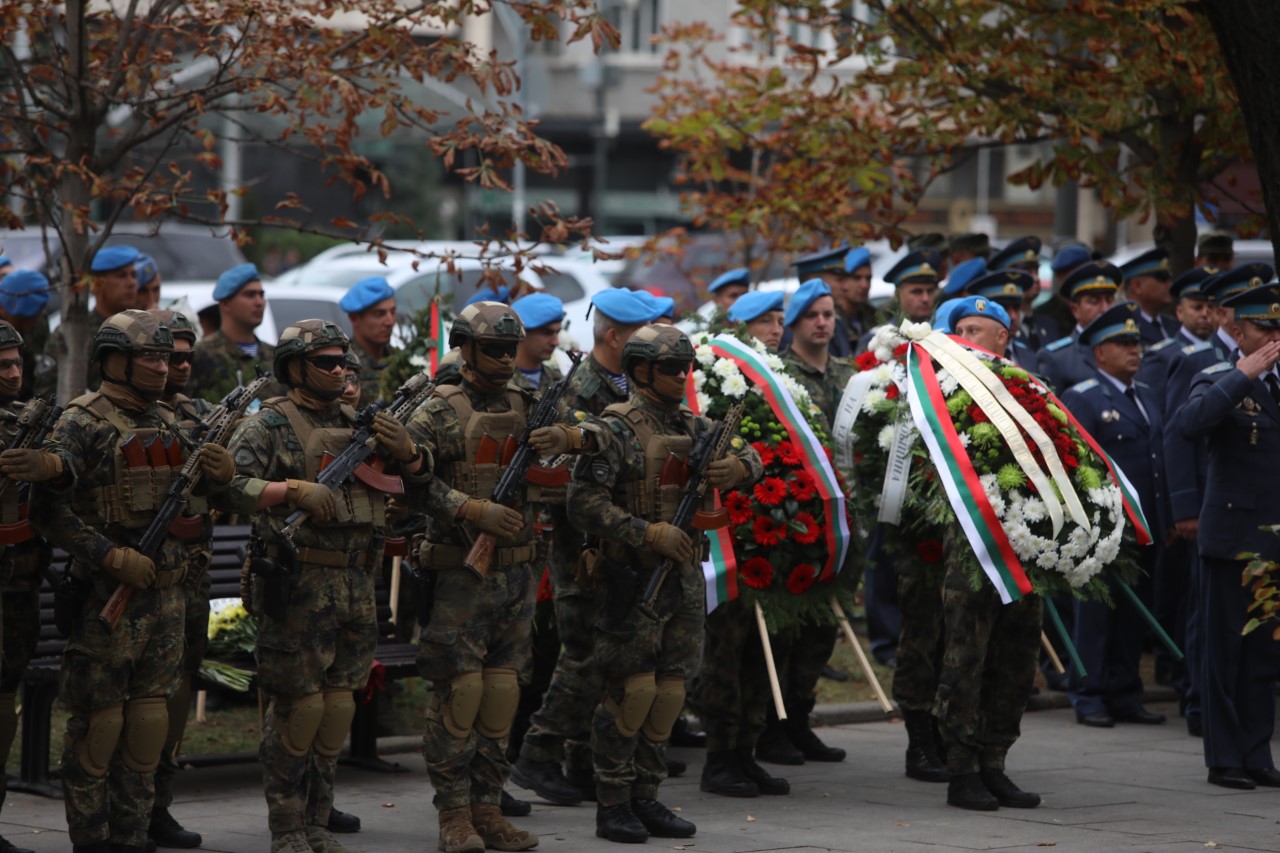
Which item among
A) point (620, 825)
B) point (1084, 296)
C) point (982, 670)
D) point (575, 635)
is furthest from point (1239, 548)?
point (620, 825)

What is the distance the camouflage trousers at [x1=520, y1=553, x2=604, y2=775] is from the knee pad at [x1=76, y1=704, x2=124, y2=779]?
2281 mm

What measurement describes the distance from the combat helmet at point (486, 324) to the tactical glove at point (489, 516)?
70 centimetres

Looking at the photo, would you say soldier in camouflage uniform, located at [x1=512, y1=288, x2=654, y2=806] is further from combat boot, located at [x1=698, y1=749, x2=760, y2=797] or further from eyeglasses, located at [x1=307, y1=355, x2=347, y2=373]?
eyeglasses, located at [x1=307, y1=355, x2=347, y2=373]

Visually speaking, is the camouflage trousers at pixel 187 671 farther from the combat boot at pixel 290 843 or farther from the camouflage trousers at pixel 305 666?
the combat boot at pixel 290 843

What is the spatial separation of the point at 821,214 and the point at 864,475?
4823 millimetres

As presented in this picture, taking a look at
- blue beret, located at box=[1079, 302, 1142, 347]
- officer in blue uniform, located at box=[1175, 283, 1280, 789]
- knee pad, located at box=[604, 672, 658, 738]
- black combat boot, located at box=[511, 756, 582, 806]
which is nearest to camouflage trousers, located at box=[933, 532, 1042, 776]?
officer in blue uniform, located at box=[1175, 283, 1280, 789]

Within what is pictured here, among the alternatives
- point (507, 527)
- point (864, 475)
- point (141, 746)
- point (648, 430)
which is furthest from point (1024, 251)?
point (141, 746)

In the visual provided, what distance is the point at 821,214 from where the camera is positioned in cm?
1420

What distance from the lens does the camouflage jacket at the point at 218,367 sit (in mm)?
11117

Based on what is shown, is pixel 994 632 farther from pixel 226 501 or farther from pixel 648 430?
pixel 226 501

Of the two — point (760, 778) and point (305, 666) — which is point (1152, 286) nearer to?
point (760, 778)

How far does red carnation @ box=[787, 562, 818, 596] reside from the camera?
9.36m

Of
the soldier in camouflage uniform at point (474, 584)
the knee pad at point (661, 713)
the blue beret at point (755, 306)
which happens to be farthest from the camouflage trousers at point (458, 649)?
the blue beret at point (755, 306)

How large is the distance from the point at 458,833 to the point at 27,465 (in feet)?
7.58
